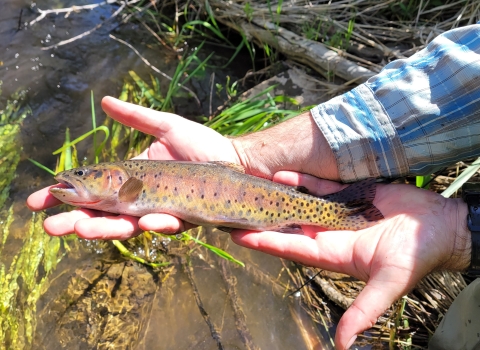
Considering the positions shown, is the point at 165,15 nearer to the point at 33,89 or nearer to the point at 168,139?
the point at 33,89

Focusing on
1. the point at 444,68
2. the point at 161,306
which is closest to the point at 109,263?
the point at 161,306

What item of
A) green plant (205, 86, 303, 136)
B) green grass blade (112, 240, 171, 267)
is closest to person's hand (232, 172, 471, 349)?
green grass blade (112, 240, 171, 267)

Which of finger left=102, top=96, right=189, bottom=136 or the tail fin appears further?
finger left=102, top=96, right=189, bottom=136

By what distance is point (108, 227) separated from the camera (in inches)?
121

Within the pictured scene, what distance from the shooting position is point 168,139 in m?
3.82

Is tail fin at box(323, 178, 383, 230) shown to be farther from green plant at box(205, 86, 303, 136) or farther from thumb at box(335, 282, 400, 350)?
green plant at box(205, 86, 303, 136)

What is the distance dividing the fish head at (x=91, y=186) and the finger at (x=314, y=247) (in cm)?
123

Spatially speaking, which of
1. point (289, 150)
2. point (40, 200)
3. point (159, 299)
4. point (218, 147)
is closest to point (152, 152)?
point (218, 147)

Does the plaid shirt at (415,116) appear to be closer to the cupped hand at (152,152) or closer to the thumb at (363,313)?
the cupped hand at (152,152)

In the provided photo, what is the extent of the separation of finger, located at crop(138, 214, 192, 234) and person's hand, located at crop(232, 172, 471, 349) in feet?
1.69

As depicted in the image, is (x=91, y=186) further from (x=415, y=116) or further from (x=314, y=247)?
(x=415, y=116)

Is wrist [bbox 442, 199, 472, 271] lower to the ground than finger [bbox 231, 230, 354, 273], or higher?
higher

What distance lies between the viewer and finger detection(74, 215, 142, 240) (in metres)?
2.97

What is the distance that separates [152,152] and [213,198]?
2.79 feet
